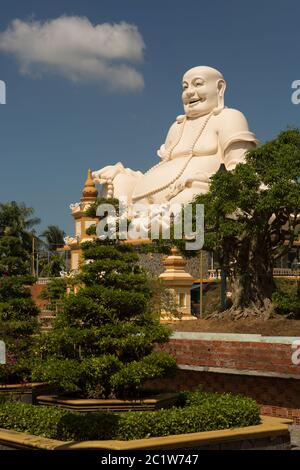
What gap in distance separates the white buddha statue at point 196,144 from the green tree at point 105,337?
783 inches

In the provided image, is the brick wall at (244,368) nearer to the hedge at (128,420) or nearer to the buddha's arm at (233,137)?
the hedge at (128,420)

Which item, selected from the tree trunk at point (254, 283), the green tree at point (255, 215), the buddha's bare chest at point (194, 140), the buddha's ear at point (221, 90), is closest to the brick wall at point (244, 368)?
the tree trunk at point (254, 283)

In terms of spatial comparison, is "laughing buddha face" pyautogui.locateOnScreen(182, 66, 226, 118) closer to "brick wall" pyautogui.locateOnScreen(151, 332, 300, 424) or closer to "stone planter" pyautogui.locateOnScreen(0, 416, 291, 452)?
"brick wall" pyautogui.locateOnScreen(151, 332, 300, 424)

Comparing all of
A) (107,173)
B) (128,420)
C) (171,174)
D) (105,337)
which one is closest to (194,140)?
(171,174)

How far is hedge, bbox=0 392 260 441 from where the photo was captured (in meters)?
8.74

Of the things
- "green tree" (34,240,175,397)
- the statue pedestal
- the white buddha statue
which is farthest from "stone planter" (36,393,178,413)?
the white buddha statue

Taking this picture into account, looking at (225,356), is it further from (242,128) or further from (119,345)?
(242,128)

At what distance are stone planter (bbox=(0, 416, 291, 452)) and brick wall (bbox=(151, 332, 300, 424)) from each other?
1823mm

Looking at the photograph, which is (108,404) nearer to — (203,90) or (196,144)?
(196,144)

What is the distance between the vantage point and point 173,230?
17.7 metres

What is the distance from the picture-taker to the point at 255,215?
1531cm

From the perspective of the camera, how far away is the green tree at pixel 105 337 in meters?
9.73

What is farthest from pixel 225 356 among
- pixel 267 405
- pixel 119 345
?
pixel 119 345

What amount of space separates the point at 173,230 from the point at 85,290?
758 cm
